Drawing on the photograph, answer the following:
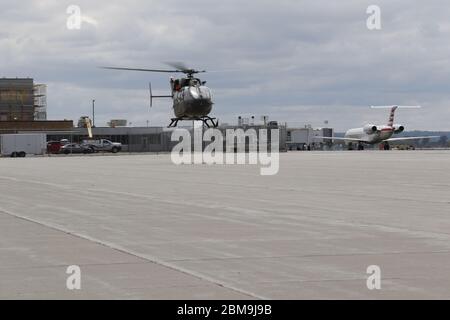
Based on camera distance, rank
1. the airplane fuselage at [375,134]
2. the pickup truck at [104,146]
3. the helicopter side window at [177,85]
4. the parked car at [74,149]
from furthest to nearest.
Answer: the airplane fuselage at [375,134] < the pickup truck at [104,146] < the parked car at [74,149] < the helicopter side window at [177,85]

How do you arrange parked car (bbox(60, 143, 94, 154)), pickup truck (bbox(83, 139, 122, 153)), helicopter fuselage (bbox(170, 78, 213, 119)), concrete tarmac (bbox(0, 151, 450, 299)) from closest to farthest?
concrete tarmac (bbox(0, 151, 450, 299))
helicopter fuselage (bbox(170, 78, 213, 119))
parked car (bbox(60, 143, 94, 154))
pickup truck (bbox(83, 139, 122, 153))

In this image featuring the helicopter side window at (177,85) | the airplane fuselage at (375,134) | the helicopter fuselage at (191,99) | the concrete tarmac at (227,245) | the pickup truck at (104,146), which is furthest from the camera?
the airplane fuselage at (375,134)

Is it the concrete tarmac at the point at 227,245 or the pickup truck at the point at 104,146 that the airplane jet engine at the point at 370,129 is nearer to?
the pickup truck at the point at 104,146

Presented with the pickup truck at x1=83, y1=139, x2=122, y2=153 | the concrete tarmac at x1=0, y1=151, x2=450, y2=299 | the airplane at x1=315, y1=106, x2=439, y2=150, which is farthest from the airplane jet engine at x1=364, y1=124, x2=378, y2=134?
the concrete tarmac at x1=0, y1=151, x2=450, y2=299

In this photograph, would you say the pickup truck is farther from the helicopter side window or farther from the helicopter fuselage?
the helicopter fuselage

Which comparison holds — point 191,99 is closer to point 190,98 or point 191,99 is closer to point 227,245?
point 190,98

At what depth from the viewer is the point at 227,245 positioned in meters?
13.0

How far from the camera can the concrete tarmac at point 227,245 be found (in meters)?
9.34

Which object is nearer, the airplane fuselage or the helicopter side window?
the helicopter side window

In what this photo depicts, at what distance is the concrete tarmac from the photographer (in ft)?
30.7

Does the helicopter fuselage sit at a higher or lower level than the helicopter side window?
lower

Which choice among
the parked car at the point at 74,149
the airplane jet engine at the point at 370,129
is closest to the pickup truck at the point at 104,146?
the parked car at the point at 74,149
